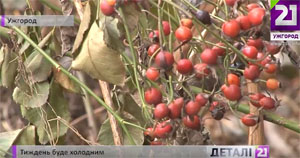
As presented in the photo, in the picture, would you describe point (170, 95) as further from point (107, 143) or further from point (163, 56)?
point (107, 143)

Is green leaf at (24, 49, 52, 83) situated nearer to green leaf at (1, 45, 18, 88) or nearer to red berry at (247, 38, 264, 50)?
green leaf at (1, 45, 18, 88)

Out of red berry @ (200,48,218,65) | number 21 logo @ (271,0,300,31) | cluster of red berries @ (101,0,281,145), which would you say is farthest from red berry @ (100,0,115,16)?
number 21 logo @ (271,0,300,31)

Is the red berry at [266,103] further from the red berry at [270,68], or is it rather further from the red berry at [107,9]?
the red berry at [107,9]

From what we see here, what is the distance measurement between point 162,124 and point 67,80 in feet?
0.96

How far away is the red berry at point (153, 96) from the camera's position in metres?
0.71

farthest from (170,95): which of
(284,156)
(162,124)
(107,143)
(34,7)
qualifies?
(284,156)

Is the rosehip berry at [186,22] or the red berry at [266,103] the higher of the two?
the rosehip berry at [186,22]

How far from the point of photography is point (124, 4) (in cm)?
68

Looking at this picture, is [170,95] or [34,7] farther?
[34,7]

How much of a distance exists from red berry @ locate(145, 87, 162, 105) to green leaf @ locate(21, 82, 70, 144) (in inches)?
10.8

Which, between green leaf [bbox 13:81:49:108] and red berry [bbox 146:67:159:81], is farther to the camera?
green leaf [bbox 13:81:49:108]

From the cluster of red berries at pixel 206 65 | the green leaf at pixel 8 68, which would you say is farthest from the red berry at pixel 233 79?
the green leaf at pixel 8 68

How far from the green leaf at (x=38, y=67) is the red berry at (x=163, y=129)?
0.95 ft

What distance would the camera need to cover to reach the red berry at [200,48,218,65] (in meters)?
0.67
